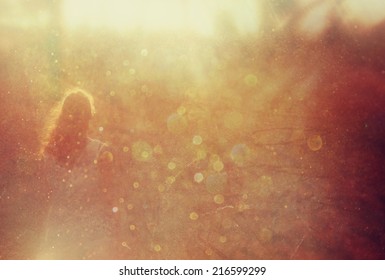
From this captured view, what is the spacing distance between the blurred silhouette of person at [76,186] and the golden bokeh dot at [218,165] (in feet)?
3.18

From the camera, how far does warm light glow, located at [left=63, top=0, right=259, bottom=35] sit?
287cm

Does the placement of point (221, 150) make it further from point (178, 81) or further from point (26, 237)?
point (26, 237)

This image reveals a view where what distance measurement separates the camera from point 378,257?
105 inches

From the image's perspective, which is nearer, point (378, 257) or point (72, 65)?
point (378, 257)

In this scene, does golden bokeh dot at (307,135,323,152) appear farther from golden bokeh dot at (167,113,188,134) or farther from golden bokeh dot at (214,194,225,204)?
golden bokeh dot at (167,113,188,134)

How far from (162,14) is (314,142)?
73.5 inches

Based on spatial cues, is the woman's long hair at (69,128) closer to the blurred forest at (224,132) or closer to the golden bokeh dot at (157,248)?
the blurred forest at (224,132)

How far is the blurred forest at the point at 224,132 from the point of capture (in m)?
2.74

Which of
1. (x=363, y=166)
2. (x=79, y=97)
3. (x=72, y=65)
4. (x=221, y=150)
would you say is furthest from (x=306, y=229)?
(x=72, y=65)

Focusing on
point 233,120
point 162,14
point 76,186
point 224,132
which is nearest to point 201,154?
point 224,132

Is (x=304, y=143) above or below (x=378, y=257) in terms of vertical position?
above

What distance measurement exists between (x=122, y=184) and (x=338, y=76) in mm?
2222

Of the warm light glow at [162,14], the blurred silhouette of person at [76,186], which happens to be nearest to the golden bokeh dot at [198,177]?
the blurred silhouette of person at [76,186]

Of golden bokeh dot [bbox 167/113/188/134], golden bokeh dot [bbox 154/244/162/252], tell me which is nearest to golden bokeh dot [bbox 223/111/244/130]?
golden bokeh dot [bbox 167/113/188/134]
